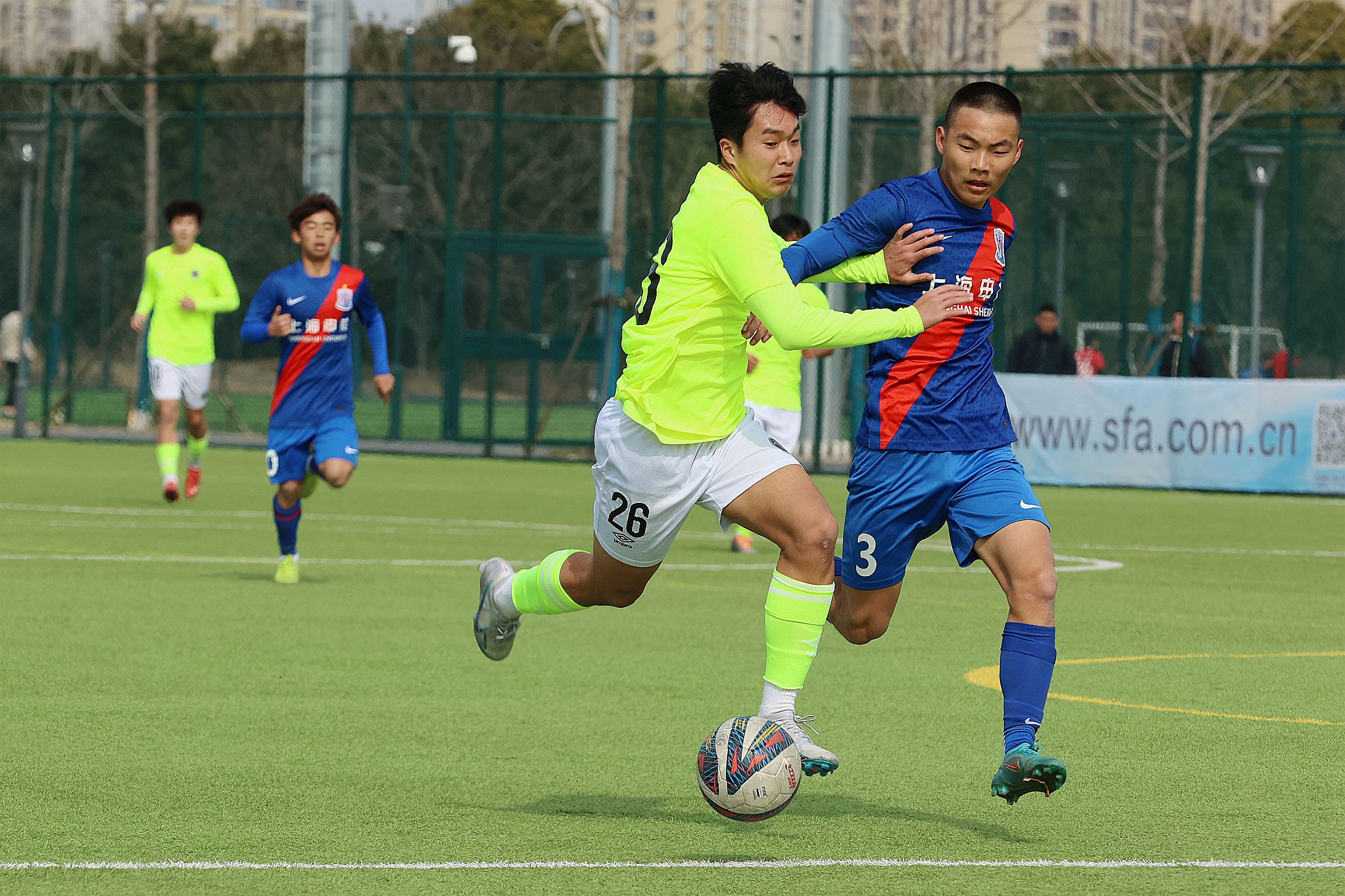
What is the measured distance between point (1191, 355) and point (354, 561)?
11.7 metres

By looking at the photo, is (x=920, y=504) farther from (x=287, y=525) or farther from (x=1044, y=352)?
(x=1044, y=352)

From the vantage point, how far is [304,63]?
203 ft

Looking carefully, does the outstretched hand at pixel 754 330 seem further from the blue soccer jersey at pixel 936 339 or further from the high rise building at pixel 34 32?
the high rise building at pixel 34 32

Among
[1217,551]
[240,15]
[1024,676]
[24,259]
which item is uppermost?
[240,15]

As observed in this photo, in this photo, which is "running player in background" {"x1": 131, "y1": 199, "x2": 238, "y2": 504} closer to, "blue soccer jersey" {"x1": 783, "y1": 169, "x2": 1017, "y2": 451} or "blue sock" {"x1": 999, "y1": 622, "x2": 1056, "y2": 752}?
"blue soccer jersey" {"x1": 783, "y1": 169, "x2": 1017, "y2": 451}

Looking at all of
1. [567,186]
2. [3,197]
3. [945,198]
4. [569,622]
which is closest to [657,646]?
[569,622]

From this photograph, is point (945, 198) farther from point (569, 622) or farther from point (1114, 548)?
point (1114, 548)

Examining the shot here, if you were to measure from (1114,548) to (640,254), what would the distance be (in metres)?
13.6

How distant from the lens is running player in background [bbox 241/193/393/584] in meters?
11.9

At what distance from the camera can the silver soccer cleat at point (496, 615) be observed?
7.09 m

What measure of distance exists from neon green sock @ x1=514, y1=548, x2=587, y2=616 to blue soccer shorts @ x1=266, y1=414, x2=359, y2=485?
509 cm

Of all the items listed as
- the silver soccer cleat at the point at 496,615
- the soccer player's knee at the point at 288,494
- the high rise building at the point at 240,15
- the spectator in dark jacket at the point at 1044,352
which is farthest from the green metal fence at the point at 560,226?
the high rise building at the point at 240,15

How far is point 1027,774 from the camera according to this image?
17.8 ft

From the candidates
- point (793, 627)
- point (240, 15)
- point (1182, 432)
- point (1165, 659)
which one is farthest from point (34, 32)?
point (793, 627)
